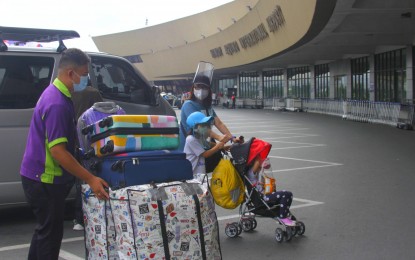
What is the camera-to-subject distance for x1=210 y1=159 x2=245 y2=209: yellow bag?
17.0ft

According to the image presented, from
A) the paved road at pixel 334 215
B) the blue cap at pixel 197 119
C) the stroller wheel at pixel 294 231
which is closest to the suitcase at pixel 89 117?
the blue cap at pixel 197 119

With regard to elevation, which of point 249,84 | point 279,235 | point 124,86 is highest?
point 124,86

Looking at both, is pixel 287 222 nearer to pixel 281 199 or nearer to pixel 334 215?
pixel 281 199

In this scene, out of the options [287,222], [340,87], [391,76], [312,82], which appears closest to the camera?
[287,222]

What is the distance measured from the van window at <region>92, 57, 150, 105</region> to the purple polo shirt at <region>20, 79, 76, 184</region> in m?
3.11

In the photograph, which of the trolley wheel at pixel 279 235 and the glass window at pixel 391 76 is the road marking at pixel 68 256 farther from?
the glass window at pixel 391 76

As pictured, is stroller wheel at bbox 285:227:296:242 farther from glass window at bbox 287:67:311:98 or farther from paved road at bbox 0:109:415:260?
glass window at bbox 287:67:311:98

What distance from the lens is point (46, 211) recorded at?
11.7ft

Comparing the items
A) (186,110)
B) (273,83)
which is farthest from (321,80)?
(186,110)

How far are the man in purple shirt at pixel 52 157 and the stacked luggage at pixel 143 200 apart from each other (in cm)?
17

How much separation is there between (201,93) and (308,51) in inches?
863

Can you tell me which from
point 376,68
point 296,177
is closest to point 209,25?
point 376,68

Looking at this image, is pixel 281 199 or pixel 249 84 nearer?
pixel 281 199

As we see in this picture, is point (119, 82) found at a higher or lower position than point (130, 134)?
higher
